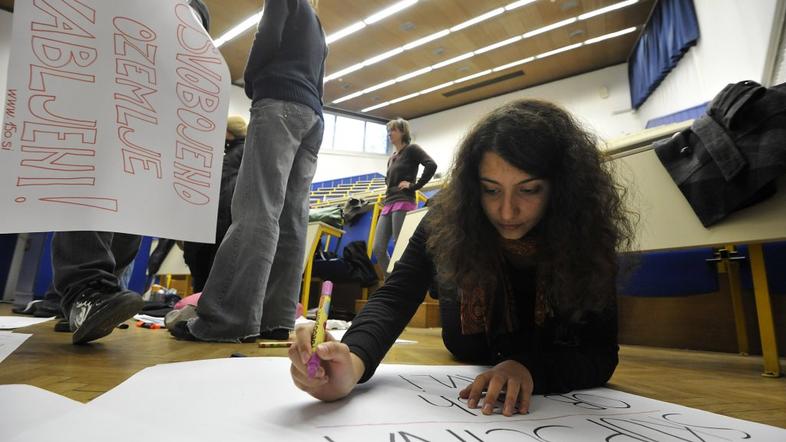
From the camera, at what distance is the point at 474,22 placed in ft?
17.3

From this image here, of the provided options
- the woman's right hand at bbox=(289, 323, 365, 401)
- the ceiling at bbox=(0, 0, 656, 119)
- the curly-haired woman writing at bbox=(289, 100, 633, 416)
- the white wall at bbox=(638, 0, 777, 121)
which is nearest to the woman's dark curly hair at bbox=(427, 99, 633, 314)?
the curly-haired woman writing at bbox=(289, 100, 633, 416)

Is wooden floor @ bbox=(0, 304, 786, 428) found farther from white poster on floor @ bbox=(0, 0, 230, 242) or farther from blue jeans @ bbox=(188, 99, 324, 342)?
white poster on floor @ bbox=(0, 0, 230, 242)

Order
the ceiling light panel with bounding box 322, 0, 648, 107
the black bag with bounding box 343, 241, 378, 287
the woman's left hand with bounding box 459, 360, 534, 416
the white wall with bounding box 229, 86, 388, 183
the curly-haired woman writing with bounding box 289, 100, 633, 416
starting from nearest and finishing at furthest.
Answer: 1. the woman's left hand with bounding box 459, 360, 534, 416
2. the curly-haired woman writing with bounding box 289, 100, 633, 416
3. the black bag with bounding box 343, 241, 378, 287
4. the ceiling light panel with bounding box 322, 0, 648, 107
5. the white wall with bounding box 229, 86, 388, 183

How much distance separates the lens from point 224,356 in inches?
31.1

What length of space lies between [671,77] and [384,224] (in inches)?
162

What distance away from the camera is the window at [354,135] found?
26.8ft

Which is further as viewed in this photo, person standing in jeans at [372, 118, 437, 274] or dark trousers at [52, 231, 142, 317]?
person standing in jeans at [372, 118, 437, 274]

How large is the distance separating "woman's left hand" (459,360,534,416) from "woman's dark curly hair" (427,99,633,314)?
193 mm

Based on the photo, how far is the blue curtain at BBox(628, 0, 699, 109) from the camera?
3889mm

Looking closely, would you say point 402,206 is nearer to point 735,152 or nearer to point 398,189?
point 398,189

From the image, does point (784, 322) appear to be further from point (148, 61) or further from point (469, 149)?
point (148, 61)

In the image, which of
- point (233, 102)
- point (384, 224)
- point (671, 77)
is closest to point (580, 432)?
point (384, 224)

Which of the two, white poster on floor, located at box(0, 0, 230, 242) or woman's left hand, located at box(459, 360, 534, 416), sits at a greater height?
white poster on floor, located at box(0, 0, 230, 242)

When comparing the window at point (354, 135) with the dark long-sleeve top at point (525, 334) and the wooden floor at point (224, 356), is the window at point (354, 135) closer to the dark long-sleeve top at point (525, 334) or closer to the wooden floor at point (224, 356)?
the wooden floor at point (224, 356)
